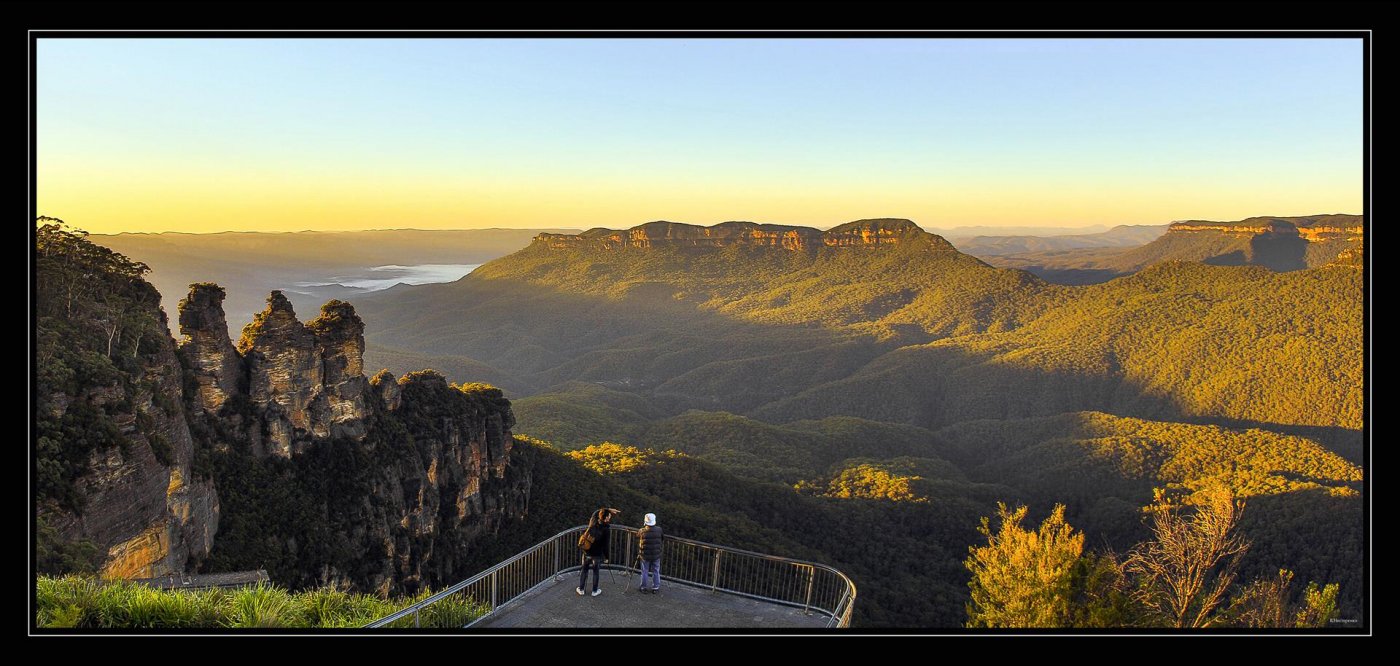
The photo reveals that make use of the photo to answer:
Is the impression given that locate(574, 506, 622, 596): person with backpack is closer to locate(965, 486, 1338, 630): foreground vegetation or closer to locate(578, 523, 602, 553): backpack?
locate(578, 523, 602, 553): backpack

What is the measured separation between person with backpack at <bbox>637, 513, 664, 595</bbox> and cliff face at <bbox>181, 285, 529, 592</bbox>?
56.6 feet

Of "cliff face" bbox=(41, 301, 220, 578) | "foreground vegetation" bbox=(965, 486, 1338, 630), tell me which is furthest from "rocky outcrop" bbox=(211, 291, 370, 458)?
"foreground vegetation" bbox=(965, 486, 1338, 630)

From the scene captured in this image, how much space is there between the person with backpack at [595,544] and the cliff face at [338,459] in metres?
16.5

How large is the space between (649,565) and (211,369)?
21.2 metres

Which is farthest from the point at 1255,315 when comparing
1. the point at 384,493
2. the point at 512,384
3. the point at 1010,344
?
the point at 384,493

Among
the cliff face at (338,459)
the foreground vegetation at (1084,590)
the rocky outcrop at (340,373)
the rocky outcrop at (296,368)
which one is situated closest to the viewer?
the foreground vegetation at (1084,590)

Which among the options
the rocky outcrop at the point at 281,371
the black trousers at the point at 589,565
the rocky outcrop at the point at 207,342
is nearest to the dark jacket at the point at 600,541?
the black trousers at the point at 589,565

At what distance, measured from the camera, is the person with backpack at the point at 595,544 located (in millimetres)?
13438

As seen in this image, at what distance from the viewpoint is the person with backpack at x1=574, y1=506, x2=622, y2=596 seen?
13.4 metres

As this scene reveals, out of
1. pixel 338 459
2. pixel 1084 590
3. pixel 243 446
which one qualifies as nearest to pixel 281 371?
pixel 243 446

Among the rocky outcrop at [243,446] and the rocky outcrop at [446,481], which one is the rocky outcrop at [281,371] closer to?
the rocky outcrop at [243,446]

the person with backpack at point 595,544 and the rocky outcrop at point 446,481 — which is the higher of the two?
the person with backpack at point 595,544

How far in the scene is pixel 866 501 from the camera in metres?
55.0
